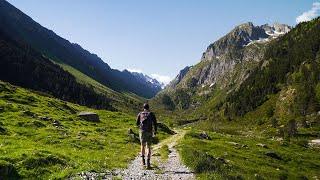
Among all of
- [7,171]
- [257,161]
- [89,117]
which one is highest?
[89,117]

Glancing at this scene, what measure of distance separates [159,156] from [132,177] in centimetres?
1844

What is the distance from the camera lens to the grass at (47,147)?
2645 cm

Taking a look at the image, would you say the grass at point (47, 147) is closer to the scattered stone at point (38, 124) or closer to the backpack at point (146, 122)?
the scattered stone at point (38, 124)

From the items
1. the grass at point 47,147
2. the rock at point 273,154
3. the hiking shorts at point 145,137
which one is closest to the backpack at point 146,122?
the hiking shorts at point 145,137

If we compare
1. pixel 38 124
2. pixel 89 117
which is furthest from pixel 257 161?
pixel 89 117

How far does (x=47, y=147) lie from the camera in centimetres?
3988

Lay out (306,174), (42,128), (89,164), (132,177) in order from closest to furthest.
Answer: (132,177) < (89,164) < (42,128) < (306,174)

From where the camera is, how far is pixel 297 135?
534 ft

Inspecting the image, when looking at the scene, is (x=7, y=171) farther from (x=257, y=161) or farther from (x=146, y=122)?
(x=257, y=161)

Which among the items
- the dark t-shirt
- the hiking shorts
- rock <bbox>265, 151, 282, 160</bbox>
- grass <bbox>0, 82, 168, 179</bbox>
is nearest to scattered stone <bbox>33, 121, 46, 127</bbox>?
grass <bbox>0, 82, 168, 179</bbox>

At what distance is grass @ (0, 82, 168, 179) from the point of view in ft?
86.8

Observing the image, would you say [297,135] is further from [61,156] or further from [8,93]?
[61,156]

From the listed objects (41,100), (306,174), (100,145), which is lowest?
(306,174)

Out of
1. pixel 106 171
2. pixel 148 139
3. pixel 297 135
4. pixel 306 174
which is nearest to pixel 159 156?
pixel 148 139
